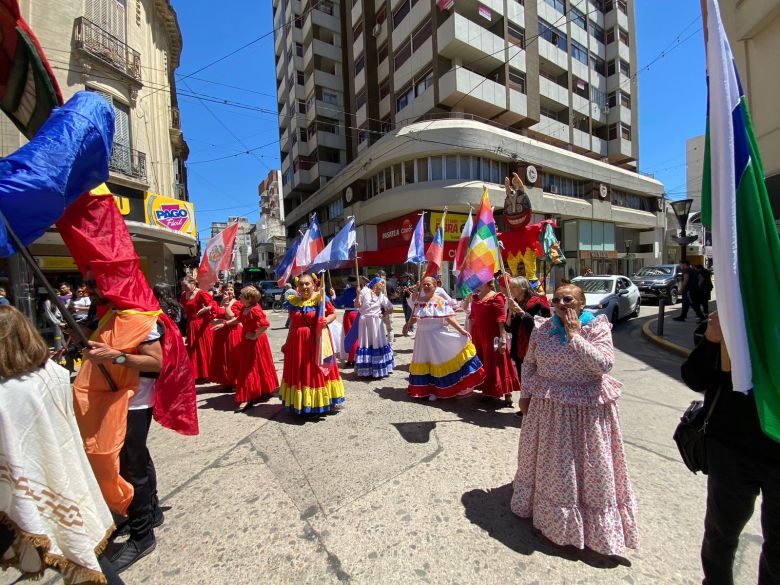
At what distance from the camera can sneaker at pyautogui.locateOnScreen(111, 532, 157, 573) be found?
2.38m

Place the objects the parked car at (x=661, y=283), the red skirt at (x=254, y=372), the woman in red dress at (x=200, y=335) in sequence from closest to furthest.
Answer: the red skirt at (x=254, y=372) < the woman in red dress at (x=200, y=335) < the parked car at (x=661, y=283)

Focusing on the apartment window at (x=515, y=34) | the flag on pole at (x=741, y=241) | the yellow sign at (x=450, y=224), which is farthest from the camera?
the apartment window at (x=515, y=34)

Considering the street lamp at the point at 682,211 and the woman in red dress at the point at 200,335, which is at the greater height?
the street lamp at the point at 682,211

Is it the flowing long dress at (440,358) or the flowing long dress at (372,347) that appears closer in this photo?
the flowing long dress at (440,358)

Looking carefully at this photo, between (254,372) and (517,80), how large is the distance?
94.1 ft

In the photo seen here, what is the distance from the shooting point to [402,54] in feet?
89.7

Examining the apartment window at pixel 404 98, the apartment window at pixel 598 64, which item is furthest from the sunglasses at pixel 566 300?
the apartment window at pixel 598 64

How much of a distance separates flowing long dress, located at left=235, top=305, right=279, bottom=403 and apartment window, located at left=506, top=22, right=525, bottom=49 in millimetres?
28166

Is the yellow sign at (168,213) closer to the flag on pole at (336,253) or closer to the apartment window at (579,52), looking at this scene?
the flag on pole at (336,253)

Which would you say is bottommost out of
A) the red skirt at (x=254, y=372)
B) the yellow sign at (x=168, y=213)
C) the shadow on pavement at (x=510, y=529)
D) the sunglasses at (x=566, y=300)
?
the shadow on pavement at (x=510, y=529)

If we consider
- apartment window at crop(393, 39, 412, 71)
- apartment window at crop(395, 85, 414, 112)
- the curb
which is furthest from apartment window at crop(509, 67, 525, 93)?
the curb

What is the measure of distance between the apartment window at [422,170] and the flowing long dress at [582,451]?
22.6 metres

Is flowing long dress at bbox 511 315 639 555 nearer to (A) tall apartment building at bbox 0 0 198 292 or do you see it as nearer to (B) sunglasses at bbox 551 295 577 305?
(B) sunglasses at bbox 551 295 577 305

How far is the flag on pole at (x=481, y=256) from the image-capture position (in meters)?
4.72
